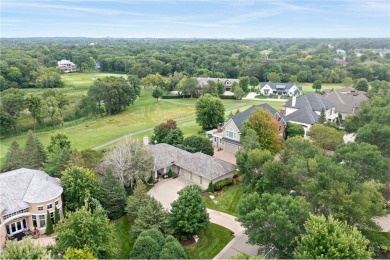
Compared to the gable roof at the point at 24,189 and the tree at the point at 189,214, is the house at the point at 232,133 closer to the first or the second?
the tree at the point at 189,214

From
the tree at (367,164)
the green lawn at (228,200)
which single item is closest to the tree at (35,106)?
the green lawn at (228,200)

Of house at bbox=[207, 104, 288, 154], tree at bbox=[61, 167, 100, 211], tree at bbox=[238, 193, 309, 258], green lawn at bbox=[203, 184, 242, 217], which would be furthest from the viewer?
house at bbox=[207, 104, 288, 154]

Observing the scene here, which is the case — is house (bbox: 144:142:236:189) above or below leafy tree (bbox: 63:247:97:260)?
below

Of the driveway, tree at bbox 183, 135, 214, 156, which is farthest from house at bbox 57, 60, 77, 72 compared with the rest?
the driveway

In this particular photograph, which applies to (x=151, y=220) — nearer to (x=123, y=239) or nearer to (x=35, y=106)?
(x=123, y=239)

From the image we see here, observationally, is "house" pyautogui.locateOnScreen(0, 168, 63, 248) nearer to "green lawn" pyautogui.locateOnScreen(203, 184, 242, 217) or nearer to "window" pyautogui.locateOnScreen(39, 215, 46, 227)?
"window" pyautogui.locateOnScreen(39, 215, 46, 227)

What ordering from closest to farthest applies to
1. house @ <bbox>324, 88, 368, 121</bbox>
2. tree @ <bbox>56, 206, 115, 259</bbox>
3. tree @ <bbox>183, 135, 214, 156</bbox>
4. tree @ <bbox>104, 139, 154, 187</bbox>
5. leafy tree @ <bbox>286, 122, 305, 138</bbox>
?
tree @ <bbox>56, 206, 115, 259</bbox>
tree @ <bbox>104, 139, 154, 187</bbox>
tree @ <bbox>183, 135, 214, 156</bbox>
leafy tree @ <bbox>286, 122, 305, 138</bbox>
house @ <bbox>324, 88, 368, 121</bbox>

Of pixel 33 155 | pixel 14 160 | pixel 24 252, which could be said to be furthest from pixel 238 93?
pixel 24 252
